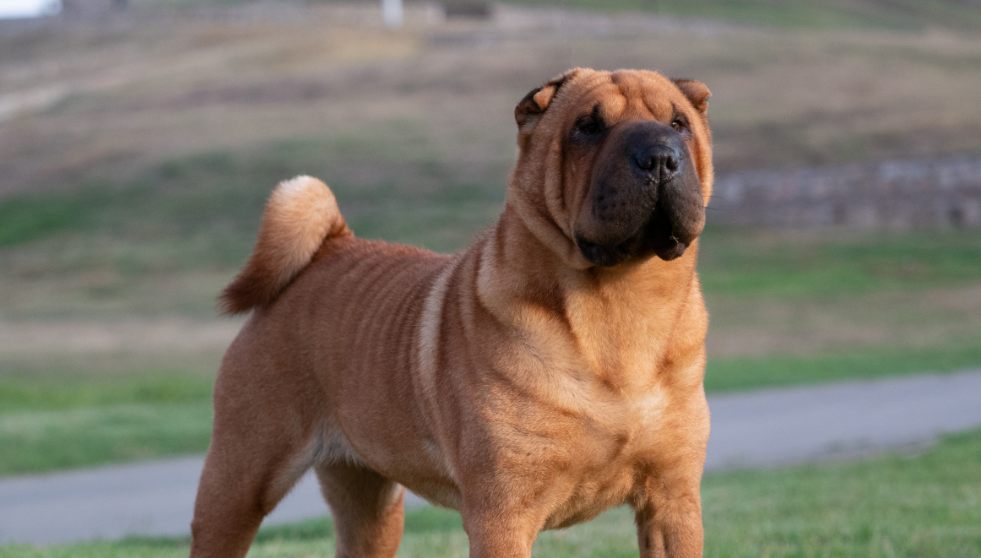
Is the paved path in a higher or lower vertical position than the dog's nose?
lower

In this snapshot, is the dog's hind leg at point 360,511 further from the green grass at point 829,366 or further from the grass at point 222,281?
the green grass at point 829,366

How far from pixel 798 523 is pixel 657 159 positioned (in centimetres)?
373

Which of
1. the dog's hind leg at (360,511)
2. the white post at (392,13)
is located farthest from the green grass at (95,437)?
the white post at (392,13)

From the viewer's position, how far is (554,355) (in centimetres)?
314

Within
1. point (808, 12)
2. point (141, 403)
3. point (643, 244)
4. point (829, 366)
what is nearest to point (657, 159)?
point (643, 244)

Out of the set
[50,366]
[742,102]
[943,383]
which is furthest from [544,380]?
[742,102]

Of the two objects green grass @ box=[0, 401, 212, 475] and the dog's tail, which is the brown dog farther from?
green grass @ box=[0, 401, 212, 475]

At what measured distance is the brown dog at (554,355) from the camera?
305 cm

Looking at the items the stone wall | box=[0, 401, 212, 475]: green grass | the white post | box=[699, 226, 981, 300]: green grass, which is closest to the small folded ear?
box=[0, 401, 212, 475]: green grass

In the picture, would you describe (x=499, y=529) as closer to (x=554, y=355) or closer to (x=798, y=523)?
(x=554, y=355)

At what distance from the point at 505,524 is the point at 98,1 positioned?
79.3 meters

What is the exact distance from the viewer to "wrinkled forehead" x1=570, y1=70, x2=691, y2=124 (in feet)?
10.4

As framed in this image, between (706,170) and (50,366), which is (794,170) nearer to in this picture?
(50,366)

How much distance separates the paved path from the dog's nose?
5.39 metres
